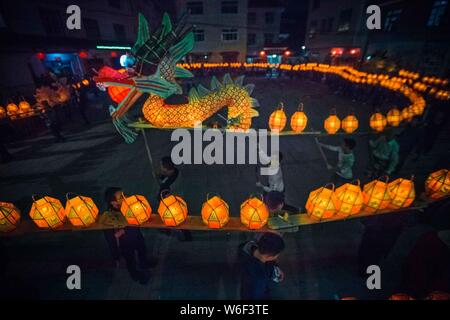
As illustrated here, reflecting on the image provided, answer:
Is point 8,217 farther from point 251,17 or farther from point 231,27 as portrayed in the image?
point 251,17

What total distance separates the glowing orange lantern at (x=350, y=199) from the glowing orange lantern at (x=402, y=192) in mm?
443

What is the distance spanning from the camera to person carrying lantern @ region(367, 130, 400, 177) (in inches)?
183

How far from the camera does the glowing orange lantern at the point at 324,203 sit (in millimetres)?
2877

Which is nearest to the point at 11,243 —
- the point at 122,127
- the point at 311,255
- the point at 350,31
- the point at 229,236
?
the point at 122,127

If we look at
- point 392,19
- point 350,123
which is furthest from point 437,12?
point 350,123

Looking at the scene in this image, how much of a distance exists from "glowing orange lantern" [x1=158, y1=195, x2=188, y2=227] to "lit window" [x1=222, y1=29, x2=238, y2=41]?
2918 cm

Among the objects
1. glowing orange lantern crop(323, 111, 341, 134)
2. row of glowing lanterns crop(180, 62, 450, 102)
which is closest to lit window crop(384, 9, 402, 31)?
row of glowing lanterns crop(180, 62, 450, 102)

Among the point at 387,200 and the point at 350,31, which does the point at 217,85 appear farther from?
the point at 350,31

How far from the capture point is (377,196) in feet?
9.72

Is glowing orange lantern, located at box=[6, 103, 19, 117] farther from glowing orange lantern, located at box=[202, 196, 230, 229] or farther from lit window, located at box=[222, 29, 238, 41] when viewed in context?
lit window, located at box=[222, 29, 238, 41]

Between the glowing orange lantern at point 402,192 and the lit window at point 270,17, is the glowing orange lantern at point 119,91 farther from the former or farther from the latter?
the lit window at point 270,17

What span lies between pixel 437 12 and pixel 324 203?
19733 mm

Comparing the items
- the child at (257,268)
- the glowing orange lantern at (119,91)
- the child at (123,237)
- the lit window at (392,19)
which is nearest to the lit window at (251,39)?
the lit window at (392,19)

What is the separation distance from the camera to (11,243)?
4.38 m
